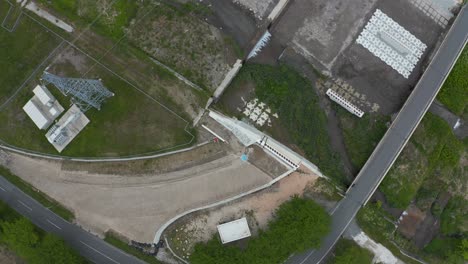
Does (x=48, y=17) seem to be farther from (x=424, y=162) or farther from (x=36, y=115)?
(x=424, y=162)

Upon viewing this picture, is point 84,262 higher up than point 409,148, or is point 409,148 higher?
point 409,148

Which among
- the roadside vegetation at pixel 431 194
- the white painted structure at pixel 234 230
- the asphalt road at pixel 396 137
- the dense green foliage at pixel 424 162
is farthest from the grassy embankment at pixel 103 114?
the roadside vegetation at pixel 431 194

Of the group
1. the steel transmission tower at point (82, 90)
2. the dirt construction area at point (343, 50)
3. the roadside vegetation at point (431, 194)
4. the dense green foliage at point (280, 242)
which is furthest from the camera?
the dirt construction area at point (343, 50)

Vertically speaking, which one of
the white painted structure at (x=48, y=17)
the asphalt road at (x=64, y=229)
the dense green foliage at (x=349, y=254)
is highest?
the white painted structure at (x=48, y=17)

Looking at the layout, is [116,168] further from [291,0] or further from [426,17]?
[426,17]

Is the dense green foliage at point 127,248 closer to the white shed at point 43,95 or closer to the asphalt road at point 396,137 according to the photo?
the asphalt road at point 396,137

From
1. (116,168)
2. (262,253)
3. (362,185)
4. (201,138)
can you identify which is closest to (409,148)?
(362,185)

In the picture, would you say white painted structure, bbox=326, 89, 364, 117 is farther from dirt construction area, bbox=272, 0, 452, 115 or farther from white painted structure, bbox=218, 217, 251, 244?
white painted structure, bbox=218, 217, 251, 244

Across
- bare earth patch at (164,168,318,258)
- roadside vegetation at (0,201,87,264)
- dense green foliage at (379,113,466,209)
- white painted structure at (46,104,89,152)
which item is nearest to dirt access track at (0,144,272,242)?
bare earth patch at (164,168,318,258)
